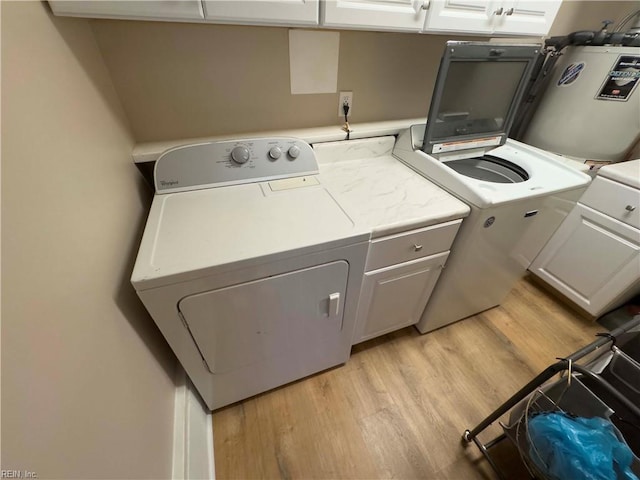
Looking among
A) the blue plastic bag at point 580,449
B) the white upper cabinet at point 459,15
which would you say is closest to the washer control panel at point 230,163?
the white upper cabinet at point 459,15

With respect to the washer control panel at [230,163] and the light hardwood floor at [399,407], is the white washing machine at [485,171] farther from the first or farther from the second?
the washer control panel at [230,163]

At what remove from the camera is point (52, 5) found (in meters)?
0.68

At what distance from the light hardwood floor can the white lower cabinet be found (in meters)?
0.25

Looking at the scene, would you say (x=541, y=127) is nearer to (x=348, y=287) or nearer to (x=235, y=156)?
(x=348, y=287)

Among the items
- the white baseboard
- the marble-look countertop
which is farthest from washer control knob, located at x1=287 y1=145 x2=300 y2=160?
the white baseboard

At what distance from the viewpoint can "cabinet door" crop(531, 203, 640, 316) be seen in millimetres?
1489

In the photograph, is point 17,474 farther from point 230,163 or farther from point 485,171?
point 485,171

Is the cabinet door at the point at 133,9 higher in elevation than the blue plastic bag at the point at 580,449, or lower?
higher

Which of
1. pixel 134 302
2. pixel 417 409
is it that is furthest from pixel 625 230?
pixel 134 302

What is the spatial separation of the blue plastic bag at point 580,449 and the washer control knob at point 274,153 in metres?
1.31

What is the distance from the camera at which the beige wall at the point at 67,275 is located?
453 millimetres

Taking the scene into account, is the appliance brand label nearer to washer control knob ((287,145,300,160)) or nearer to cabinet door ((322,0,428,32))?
cabinet door ((322,0,428,32))

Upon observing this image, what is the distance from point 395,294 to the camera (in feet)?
4.34

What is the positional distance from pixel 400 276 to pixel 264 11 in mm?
1104
